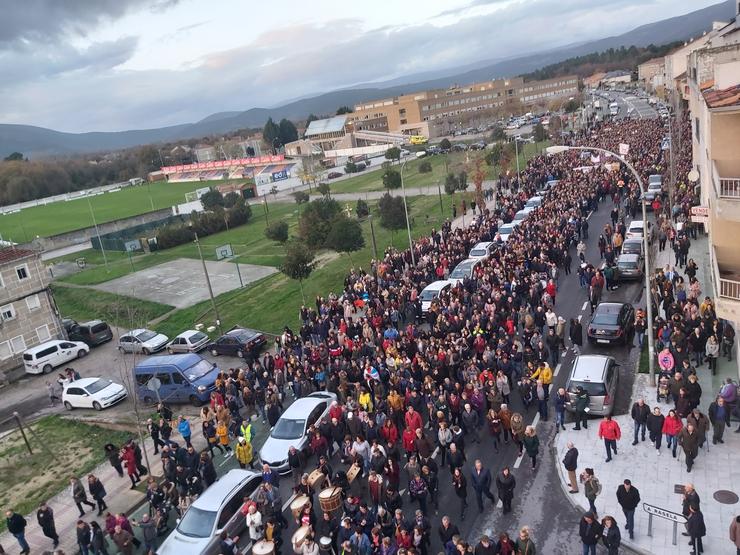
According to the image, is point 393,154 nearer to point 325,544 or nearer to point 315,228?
point 315,228

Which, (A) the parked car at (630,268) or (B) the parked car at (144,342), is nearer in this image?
(A) the parked car at (630,268)

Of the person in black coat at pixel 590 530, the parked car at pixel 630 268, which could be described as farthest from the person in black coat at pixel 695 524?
the parked car at pixel 630 268

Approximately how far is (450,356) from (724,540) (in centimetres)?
858

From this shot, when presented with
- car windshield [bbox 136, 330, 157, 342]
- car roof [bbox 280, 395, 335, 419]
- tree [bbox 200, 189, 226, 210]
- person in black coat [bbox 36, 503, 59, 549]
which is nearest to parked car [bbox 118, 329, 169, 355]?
car windshield [bbox 136, 330, 157, 342]

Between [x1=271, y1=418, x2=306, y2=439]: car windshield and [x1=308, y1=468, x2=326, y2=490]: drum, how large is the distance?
2.27 meters

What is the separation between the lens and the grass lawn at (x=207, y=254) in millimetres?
46531

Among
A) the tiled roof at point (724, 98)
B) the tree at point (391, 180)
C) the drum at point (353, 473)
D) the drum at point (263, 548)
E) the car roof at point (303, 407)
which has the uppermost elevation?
the tiled roof at point (724, 98)

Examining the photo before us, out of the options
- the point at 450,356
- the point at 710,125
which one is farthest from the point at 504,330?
the point at 710,125

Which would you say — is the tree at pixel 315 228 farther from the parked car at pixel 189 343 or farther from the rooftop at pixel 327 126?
the rooftop at pixel 327 126

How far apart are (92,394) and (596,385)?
1863cm

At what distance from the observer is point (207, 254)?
50438 mm

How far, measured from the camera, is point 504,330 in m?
19.5

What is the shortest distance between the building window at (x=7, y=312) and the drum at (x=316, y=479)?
2361 centimetres

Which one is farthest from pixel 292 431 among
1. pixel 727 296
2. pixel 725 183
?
pixel 725 183
